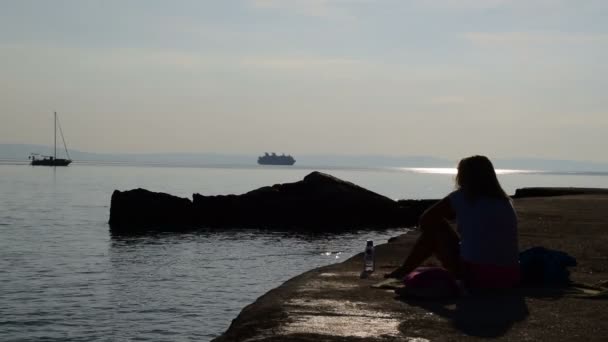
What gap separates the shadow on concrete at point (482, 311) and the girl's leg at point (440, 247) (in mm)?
677

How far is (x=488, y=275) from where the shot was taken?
9109mm

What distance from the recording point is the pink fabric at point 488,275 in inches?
357

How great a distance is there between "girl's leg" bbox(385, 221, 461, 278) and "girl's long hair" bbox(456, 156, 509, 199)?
79 centimetres

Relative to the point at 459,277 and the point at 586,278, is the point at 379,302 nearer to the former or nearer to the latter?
the point at 459,277

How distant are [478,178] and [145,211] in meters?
34.3

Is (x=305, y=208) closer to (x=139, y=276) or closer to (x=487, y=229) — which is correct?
(x=139, y=276)

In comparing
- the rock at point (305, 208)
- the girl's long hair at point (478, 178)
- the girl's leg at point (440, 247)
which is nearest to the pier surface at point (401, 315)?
the girl's leg at point (440, 247)

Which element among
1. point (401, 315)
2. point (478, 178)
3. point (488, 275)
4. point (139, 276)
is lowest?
point (139, 276)

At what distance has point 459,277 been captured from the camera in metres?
9.30

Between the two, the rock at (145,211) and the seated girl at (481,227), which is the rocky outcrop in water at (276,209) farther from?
the seated girl at (481,227)

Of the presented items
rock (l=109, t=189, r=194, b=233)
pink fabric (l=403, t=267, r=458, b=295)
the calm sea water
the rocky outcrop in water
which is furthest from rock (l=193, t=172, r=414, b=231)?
pink fabric (l=403, t=267, r=458, b=295)

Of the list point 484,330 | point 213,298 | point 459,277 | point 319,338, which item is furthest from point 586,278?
point 213,298

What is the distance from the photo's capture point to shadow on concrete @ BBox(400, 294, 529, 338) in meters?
7.10

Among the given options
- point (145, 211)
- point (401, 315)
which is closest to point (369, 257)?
point (401, 315)
